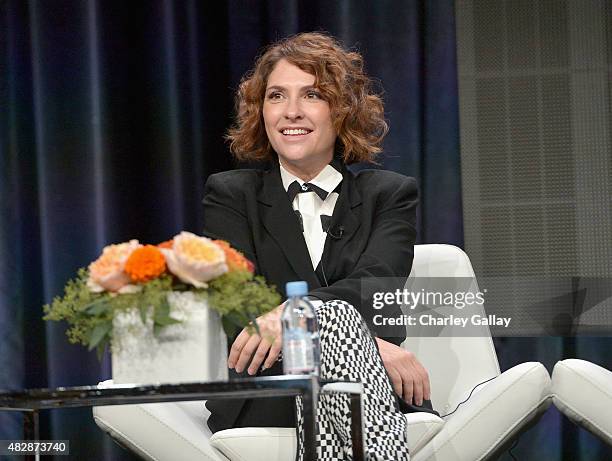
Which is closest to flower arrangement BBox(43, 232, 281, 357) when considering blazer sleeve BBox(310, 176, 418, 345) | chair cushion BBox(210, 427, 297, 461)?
chair cushion BBox(210, 427, 297, 461)

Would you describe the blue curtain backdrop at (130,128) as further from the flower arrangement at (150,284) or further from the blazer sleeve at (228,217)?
the flower arrangement at (150,284)

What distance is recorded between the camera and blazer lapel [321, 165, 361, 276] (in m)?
2.69

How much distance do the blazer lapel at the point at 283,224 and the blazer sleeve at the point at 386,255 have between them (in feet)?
0.29

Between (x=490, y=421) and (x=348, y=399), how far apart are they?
0.45 meters

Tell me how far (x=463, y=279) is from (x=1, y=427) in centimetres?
171

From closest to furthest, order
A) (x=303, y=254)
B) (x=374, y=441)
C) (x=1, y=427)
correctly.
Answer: (x=374, y=441), (x=303, y=254), (x=1, y=427)

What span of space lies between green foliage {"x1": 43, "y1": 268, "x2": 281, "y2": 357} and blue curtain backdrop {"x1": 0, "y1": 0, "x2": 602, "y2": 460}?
1913 millimetres

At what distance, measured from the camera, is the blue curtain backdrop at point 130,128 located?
362 centimetres

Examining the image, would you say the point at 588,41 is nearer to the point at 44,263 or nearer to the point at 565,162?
the point at 565,162

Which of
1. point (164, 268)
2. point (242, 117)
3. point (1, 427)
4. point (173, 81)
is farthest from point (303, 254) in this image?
point (1, 427)

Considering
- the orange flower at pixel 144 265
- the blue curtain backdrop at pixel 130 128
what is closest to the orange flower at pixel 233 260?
the orange flower at pixel 144 265

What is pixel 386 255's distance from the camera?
8.67ft

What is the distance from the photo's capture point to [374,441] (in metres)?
1.98

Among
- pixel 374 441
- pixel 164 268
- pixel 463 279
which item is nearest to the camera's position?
pixel 164 268
